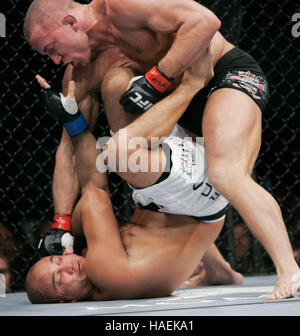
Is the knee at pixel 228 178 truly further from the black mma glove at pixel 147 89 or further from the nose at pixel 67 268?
the nose at pixel 67 268

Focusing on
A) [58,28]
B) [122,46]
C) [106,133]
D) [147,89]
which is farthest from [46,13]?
[106,133]

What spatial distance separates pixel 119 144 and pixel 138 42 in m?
0.35

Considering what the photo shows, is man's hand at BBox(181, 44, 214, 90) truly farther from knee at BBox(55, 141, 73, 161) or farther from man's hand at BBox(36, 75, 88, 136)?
knee at BBox(55, 141, 73, 161)

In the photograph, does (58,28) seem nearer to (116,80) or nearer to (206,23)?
(116,80)

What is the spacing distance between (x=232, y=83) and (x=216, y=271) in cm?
81

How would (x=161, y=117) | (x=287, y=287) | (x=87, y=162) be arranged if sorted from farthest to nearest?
(x=87, y=162)
(x=161, y=117)
(x=287, y=287)

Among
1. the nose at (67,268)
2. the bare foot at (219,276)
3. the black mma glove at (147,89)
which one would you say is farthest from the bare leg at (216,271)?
the black mma glove at (147,89)

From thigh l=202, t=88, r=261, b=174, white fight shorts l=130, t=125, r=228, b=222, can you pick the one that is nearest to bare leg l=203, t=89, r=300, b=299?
thigh l=202, t=88, r=261, b=174

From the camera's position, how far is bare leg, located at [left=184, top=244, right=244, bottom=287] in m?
2.16

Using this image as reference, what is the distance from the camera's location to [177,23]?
163 centimetres

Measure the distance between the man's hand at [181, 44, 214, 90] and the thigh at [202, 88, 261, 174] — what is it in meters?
0.08

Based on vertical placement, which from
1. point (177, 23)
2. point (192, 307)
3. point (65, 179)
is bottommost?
point (65, 179)
